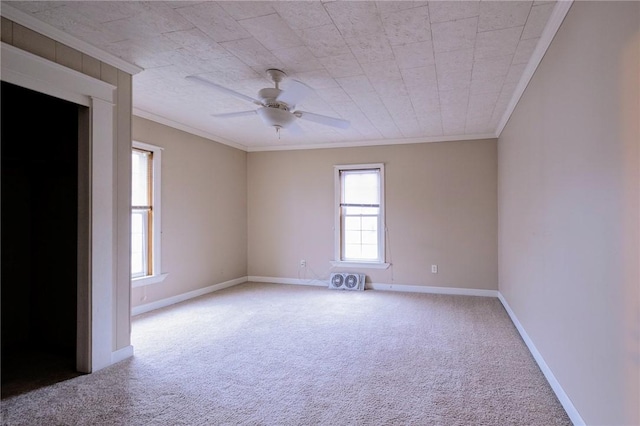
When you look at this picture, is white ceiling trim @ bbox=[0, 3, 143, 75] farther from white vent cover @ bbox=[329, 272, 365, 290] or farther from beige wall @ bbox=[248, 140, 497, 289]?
white vent cover @ bbox=[329, 272, 365, 290]

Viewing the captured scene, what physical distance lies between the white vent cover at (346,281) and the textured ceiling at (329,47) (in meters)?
2.83

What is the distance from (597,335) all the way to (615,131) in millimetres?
980

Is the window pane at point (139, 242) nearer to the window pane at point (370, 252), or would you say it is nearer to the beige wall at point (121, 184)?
the beige wall at point (121, 184)

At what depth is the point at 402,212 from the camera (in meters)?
6.06

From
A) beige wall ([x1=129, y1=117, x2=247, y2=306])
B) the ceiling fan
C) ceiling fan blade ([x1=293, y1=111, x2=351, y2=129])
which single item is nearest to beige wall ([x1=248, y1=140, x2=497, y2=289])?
beige wall ([x1=129, y1=117, x2=247, y2=306])

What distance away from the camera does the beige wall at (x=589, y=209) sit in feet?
4.90

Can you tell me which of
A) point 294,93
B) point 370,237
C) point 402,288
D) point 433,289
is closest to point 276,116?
point 294,93

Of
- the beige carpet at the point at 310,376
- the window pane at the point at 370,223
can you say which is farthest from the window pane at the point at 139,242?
the window pane at the point at 370,223

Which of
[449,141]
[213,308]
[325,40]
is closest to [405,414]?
[325,40]

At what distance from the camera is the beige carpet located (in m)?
2.30

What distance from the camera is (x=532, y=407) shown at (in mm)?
2379

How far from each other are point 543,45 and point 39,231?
4543 mm

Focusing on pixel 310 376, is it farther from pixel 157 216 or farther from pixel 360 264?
pixel 360 264

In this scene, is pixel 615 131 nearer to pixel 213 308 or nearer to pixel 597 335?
pixel 597 335
